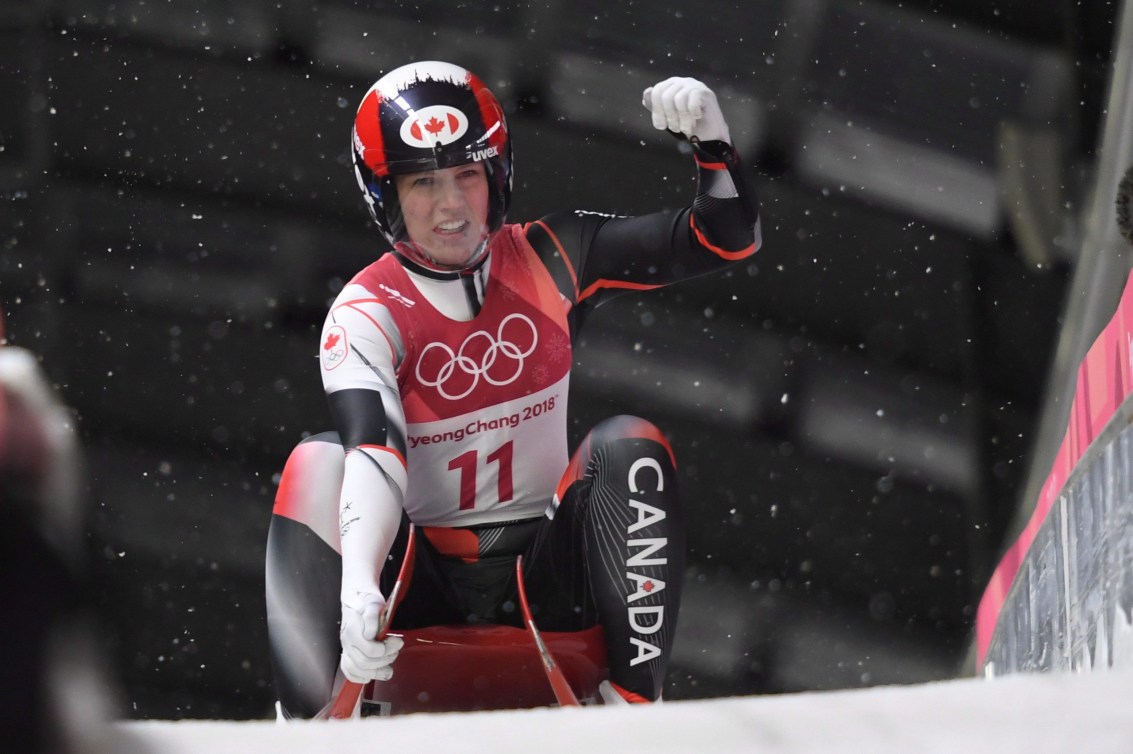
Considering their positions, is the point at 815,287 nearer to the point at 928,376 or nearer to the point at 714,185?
the point at 928,376

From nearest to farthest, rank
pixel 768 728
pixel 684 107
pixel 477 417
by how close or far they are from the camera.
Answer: pixel 768 728
pixel 684 107
pixel 477 417

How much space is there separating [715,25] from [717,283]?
60 centimetres

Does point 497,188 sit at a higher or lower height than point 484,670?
higher

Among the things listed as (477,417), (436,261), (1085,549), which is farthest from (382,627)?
(1085,549)

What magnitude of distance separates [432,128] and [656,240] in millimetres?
402

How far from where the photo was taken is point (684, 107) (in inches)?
82.1

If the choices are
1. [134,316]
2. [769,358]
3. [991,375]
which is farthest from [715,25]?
[134,316]

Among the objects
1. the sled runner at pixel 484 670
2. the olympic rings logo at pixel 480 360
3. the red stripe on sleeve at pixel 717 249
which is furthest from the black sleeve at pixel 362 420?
the red stripe on sleeve at pixel 717 249

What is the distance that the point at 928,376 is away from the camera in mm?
3438

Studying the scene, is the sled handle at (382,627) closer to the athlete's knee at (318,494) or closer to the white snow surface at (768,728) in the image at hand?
the athlete's knee at (318,494)

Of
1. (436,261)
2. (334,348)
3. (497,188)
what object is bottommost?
(334,348)

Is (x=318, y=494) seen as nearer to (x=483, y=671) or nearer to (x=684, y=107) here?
(x=483, y=671)

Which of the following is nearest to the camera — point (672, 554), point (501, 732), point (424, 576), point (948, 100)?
point (501, 732)

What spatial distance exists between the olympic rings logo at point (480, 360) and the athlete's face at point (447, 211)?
0.41 ft
